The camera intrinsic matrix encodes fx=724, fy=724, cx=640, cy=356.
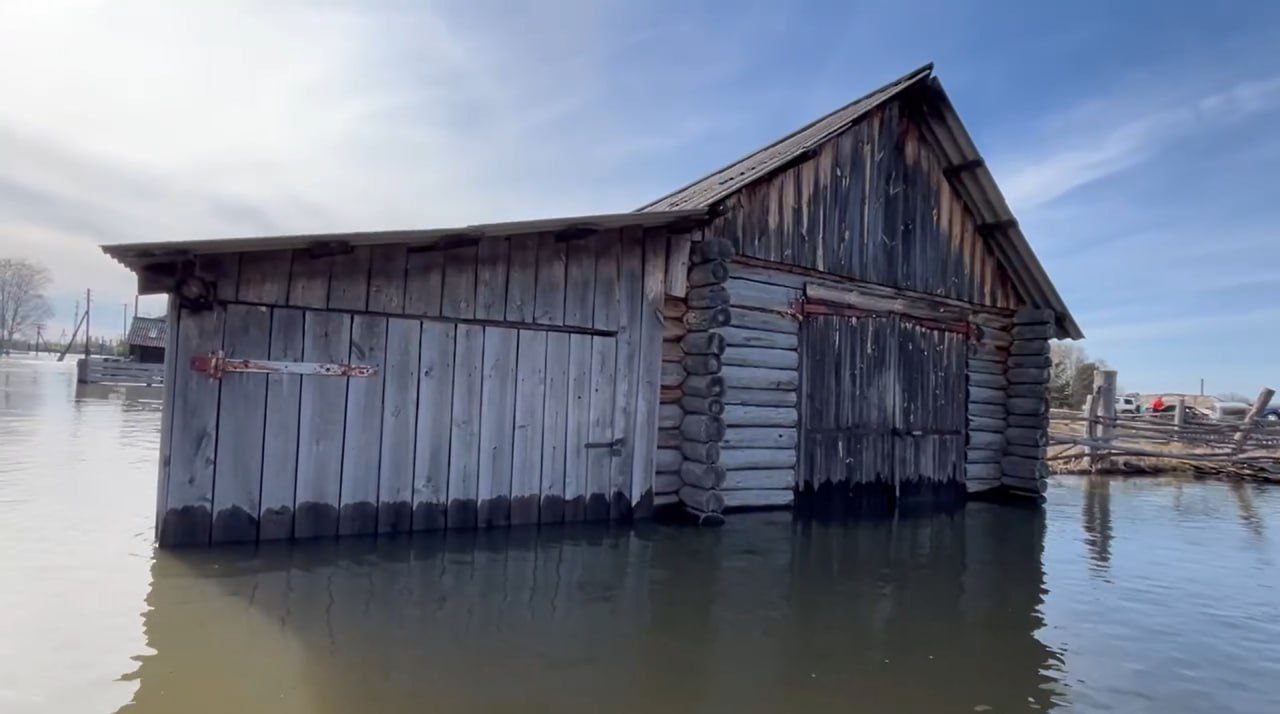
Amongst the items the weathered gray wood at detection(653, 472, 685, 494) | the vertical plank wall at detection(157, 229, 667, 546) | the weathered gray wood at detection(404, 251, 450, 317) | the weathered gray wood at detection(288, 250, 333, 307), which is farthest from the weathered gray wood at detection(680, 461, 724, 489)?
the weathered gray wood at detection(288, 250, 333, 307)

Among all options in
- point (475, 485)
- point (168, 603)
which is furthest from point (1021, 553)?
point (168, 603)

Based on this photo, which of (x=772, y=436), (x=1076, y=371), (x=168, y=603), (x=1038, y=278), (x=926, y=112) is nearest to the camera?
(x=168, y=603)

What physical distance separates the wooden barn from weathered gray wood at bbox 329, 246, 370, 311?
2 cm

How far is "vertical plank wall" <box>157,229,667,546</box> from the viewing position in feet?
19.8

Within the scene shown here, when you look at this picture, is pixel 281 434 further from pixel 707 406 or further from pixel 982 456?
pixel 982 456

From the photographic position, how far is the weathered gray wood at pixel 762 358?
8711 millimetres

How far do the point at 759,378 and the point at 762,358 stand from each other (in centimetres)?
25

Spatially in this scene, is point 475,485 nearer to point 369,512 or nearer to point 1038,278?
point 369,512

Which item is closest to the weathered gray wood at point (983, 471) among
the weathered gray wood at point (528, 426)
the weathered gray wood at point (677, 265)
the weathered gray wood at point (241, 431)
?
the weathered gray wood at point (677, 265)

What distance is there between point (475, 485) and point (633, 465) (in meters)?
1.80

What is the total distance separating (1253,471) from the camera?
15938 mm

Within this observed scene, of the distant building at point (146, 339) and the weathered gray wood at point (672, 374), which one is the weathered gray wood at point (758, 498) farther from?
the distant building at point (146, 339)

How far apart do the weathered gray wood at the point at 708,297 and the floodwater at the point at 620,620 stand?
2502mm

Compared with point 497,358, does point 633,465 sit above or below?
below
